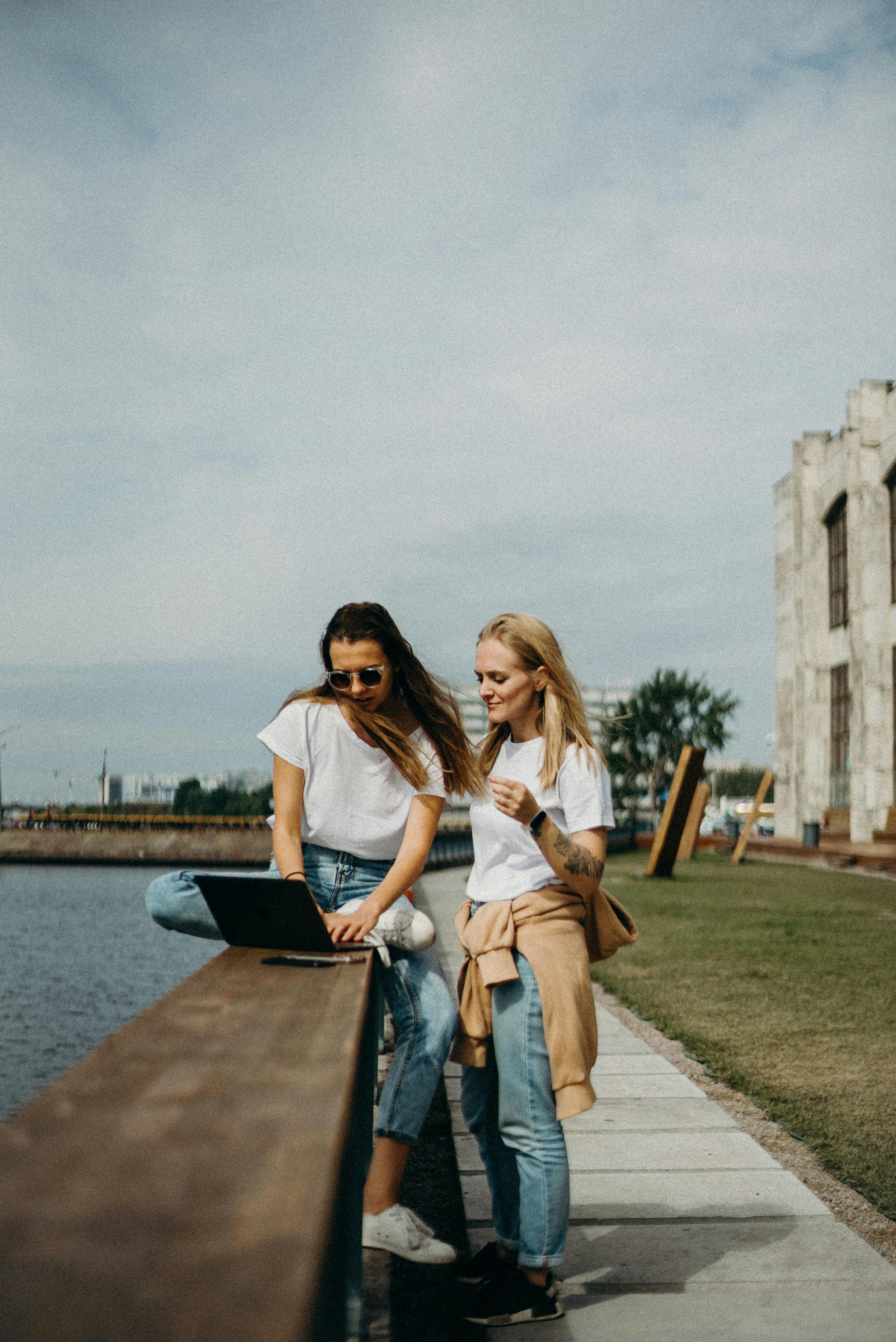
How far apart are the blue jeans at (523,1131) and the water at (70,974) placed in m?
2.18

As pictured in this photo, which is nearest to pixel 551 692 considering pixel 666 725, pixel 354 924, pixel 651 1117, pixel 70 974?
pixel 354 924

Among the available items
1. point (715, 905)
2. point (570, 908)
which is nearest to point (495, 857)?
point (570, 908)

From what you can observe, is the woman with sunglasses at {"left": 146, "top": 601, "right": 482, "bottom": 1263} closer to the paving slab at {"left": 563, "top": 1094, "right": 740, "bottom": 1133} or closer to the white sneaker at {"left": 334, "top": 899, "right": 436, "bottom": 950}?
the white sneaker at {"left": 334, "top": 899, "right": 436, "bottom": 950}

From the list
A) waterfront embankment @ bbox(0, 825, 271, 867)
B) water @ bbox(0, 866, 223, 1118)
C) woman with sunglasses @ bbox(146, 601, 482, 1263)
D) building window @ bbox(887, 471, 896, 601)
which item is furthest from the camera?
waterfront embankment @ bbox(0, 825, 271, 867)

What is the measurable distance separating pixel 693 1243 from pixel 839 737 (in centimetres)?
3546

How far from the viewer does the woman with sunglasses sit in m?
3.04

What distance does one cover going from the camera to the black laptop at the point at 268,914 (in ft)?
9.06

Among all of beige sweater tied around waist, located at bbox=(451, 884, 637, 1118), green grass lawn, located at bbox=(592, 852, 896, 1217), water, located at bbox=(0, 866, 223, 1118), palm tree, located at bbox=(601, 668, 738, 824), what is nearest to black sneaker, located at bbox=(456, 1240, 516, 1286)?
beige sweater tied around waist, located at bbox=(451, 884, 637, 1118)

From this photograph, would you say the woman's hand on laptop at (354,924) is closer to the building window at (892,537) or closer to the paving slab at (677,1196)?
the paving slab at (677,1196)

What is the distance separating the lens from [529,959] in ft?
9.28

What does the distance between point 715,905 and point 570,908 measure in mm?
12633

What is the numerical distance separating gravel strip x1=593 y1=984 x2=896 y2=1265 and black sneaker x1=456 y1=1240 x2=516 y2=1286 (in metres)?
1.17

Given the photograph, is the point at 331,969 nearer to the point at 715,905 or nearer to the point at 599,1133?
the point at 599,1133

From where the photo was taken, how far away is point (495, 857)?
120 inches
